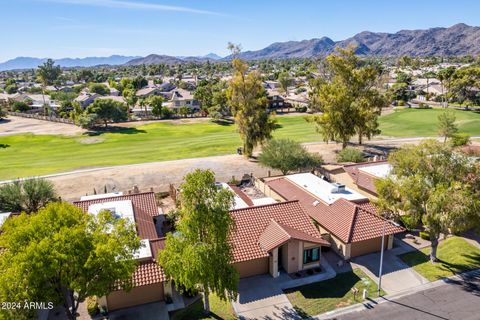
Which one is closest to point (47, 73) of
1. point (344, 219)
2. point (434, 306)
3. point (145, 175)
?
point (145, 175)

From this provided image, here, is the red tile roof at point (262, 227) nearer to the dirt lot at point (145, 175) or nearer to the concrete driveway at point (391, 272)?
the concrete driveway at point (391, 272)

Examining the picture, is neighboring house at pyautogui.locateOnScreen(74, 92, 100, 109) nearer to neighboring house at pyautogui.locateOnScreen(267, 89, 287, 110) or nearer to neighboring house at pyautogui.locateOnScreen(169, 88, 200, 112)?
neighboring house at pyautogui.locateOnScreen(169, 88, 200, 112)

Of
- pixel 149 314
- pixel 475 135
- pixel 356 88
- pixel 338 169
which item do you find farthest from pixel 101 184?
pixel 475 135

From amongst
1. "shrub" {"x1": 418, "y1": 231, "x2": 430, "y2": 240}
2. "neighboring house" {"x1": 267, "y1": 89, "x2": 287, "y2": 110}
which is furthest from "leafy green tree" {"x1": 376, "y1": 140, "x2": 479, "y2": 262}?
"neighboring house" {"x1": 267, "y1": 89, "x2": 287, "y2": 110}

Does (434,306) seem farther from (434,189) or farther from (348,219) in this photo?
(348,219)

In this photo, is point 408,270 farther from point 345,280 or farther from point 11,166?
point 11,166

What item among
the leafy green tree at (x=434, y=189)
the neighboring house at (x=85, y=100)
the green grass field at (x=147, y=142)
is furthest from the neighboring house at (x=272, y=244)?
the neighboring house at (x=85, y=100)
